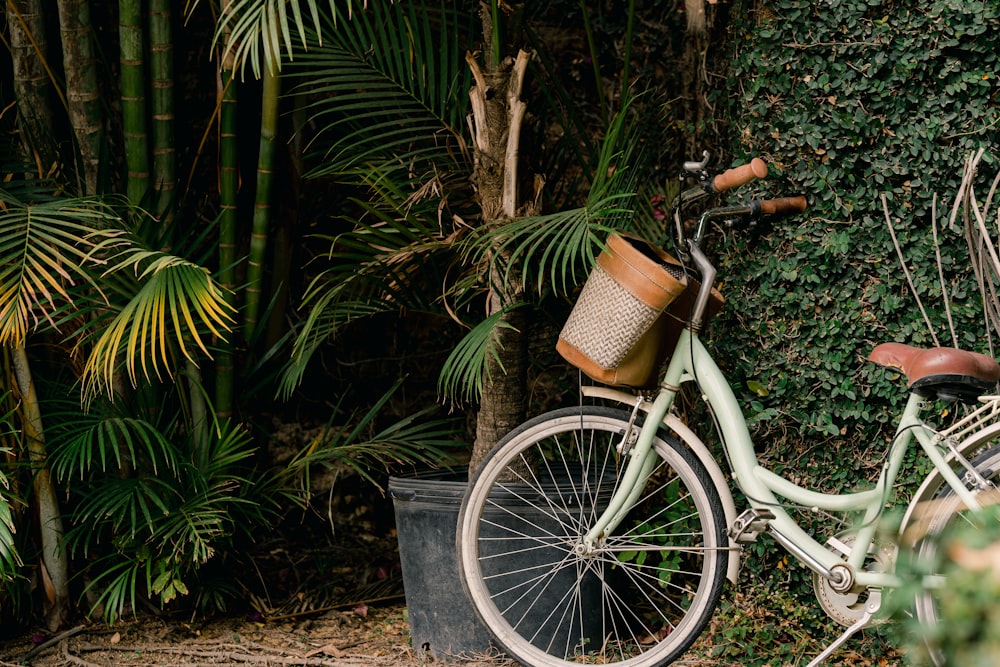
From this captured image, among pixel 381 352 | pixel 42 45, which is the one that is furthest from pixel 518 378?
pixel 42 45

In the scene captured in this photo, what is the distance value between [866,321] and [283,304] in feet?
6.99

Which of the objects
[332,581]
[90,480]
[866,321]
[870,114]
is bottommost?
[332,581]

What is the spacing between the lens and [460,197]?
10.5 ft

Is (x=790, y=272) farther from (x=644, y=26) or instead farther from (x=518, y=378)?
(x=644, y=26)

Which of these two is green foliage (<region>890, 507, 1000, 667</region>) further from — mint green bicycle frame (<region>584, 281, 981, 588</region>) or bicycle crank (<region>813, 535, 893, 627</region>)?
bicycle crank (<region>813, 535, 893, 627</region>)

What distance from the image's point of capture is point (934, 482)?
85.6 inches

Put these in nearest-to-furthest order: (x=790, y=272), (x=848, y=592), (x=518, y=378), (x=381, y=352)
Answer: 1. (x=848, y=592)
2. (x=790, y=272)
3. (x=518, y=378)
4. (x=381, y=352)

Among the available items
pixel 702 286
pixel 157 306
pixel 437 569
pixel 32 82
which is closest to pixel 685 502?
pixel 437 569

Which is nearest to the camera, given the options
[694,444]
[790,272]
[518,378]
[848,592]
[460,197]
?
[848,592]

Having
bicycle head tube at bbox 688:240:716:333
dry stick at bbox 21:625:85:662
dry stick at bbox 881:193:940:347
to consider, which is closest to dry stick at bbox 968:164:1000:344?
dry stick at bbox 881:193:940:347

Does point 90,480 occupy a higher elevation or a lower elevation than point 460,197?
lower

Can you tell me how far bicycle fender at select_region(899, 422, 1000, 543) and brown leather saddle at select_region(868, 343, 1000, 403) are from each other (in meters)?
0.10

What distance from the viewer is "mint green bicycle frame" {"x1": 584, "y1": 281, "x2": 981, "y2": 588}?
85.6 inches

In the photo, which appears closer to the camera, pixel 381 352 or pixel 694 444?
pixel 694 444
